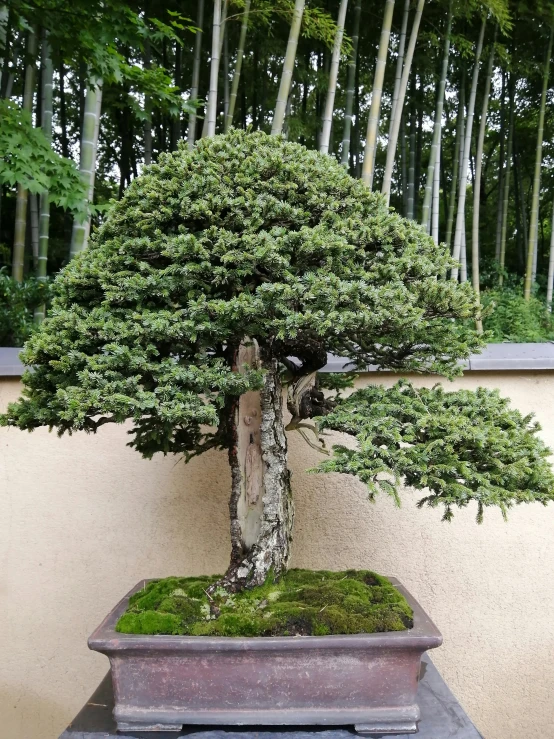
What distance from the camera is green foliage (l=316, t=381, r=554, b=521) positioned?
987 millimetres

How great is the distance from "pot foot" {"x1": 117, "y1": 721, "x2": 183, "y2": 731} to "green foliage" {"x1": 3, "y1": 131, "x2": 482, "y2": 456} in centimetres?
54

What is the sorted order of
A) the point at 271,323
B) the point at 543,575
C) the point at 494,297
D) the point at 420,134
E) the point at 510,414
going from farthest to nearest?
the point at 420,134, the point at 494,297, the point at 543,575, the point at 510,414, the point at 271,323

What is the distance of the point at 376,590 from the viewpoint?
1208mm

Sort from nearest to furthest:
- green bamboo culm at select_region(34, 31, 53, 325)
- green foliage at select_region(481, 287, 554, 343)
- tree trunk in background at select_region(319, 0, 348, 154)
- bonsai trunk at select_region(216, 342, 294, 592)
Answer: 1. bonsai trunk at select_region(216, 342, 294, 592)
2. tree trunk in background at select_region(319, 0, 348, 154)
3. green bamboo culm at select_region(34, 31, 53, 325)
4. green foliage at select_region(481, 287, 554, 343)

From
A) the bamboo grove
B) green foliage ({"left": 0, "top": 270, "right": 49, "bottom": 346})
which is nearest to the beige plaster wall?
green foliage ({"left": 0, "top": 270, "right": 49, "bottom": 346})

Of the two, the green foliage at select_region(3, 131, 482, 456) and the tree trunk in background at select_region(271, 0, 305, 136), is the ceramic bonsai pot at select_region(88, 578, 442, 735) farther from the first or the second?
the tree trunk in background at select_region(271, 0, 305, 136)

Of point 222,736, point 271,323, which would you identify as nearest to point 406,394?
point 271,323

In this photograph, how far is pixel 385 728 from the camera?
1.01 m

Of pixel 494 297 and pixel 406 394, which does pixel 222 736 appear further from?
pixel 494 297

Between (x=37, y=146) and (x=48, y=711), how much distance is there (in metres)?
1.87

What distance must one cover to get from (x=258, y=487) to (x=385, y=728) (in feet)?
1.67

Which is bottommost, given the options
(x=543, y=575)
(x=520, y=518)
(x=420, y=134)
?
(x=543, y=575)

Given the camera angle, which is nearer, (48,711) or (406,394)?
(406,394)

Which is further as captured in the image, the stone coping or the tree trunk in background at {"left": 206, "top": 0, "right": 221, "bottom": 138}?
the tree trunk in background at {"left": 206, "top": 0, "right": 221, "bottom": 138}
